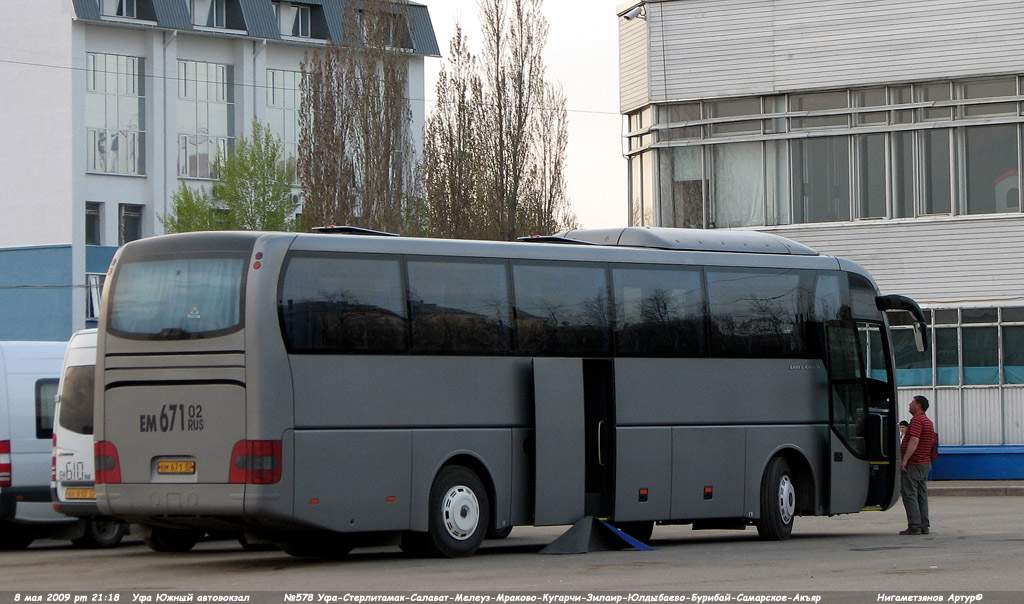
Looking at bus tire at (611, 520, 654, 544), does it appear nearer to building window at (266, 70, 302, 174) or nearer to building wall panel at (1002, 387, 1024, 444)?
building wall panel at (1002, 387, 1024, 444)

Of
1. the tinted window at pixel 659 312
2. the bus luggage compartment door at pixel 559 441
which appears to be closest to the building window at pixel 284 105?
the tinted window at pixel 659 312

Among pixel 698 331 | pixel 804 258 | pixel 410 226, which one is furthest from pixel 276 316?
pixel 410 226

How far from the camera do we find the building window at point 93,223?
64062mm

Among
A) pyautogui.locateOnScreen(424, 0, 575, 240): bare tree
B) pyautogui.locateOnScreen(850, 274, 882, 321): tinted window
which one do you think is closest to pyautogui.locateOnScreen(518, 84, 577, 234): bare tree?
pyautogui.locateOnScreen(424, 0, 575, 240): bare tree

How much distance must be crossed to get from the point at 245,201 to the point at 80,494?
110 feet

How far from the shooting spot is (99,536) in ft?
66.2

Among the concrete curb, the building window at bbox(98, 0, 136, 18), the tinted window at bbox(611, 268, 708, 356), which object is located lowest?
the concrete curb

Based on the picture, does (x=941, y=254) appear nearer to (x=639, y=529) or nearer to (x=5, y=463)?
(x=639, y=529)

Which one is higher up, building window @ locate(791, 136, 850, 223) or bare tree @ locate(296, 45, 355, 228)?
bare tree @ locate(296, 45, 355, 228)

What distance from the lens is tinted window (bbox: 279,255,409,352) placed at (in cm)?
1506

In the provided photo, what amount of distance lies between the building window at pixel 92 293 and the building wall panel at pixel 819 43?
34.0 metres

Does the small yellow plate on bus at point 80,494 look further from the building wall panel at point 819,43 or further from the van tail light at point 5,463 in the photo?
the building wall panel at point 819,43

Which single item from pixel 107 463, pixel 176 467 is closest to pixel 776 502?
pixel 176 467

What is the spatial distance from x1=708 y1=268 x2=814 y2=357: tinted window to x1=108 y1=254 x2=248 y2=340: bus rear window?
245 inches
